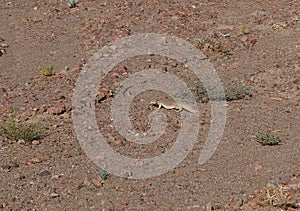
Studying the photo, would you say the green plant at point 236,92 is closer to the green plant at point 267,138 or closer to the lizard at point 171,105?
the lizard at point 171,105

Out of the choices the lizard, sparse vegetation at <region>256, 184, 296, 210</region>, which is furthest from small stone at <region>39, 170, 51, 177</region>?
sparse vegetation at <region>256, 184, 296, 210</region>

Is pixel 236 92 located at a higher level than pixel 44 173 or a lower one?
higher

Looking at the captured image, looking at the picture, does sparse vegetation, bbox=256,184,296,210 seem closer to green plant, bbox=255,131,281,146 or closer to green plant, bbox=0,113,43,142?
green plant, bbox=255,131,281,146

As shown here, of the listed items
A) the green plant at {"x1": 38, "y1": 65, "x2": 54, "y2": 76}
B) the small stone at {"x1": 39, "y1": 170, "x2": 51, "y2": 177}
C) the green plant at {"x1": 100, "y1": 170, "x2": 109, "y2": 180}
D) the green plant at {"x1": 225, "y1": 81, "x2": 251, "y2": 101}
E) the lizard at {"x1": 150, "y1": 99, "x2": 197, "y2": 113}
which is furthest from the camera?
the green plant at {"x1": 38, "y1": 65, "x2": 54, "y2": 76}

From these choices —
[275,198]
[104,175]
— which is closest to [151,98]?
[104,175]

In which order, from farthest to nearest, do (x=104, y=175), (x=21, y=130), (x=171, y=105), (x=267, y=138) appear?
(x=171, y=105) → (x=21, y=130) → (x=267, y=138) → (x=104, y=175)

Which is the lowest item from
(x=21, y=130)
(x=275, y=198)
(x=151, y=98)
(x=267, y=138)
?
(x=21, y=130)

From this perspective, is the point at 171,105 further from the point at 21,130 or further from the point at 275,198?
the point at 275,198
